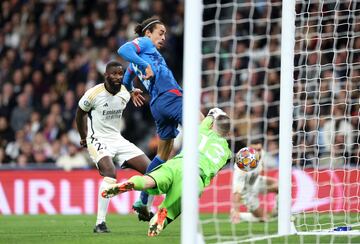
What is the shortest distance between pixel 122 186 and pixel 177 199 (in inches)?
30.3

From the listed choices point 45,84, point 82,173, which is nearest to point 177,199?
point 82,173

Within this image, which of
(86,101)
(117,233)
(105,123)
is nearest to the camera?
(117,233)

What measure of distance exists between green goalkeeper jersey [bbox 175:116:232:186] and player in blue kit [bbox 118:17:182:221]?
3.94 ft

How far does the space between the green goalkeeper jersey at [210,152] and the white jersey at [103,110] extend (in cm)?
203

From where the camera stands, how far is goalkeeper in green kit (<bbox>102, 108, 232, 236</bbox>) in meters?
8.08

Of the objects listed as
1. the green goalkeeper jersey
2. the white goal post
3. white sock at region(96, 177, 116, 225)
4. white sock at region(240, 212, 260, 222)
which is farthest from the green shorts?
white sock at region(240, 212, 260, 222)

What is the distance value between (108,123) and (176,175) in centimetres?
261

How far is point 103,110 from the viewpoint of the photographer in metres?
10.7

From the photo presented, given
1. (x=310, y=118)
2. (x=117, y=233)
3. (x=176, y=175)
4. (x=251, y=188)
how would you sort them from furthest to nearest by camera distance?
(x=251, y=188) → (x=310, y=118) → (x=117, y=233) → (x=176, y=175)

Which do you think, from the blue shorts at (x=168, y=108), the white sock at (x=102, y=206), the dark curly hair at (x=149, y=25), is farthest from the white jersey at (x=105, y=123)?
the dark curly hair at (x=149, y=25)

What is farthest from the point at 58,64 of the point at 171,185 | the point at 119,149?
the point at 171,185

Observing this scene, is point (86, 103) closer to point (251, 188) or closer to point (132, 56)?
point (132, 56)

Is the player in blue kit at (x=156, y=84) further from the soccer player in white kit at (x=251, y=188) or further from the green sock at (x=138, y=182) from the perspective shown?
the soccer player in white kit at (x=251, y=188)

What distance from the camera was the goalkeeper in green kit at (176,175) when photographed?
26.5ft
